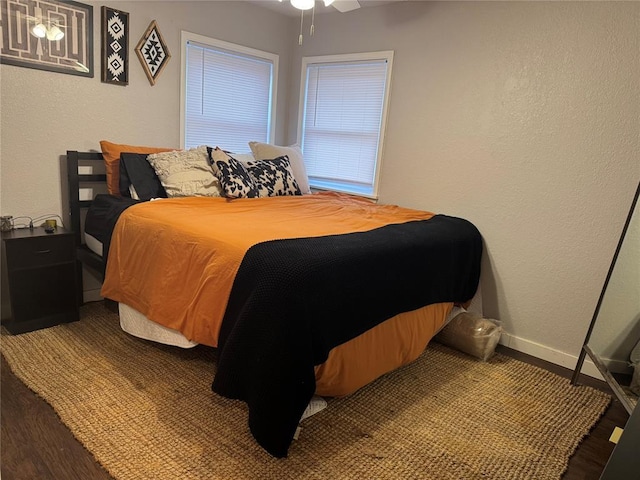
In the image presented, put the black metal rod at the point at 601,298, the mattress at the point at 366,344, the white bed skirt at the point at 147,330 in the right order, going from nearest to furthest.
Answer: the mattress at the point at 366,344
the white bed skirt at the point at 147,330
the black metal rod at the point at 601,298

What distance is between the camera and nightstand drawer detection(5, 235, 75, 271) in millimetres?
2279

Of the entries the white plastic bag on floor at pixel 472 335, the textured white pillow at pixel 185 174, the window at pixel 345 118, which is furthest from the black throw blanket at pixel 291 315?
the window at pixel 345 118

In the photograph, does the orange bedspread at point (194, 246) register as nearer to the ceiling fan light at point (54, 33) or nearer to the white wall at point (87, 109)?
the white wall at point (87, 109)

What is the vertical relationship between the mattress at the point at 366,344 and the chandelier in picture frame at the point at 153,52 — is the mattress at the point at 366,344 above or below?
below

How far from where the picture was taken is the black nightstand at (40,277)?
90.9 inches

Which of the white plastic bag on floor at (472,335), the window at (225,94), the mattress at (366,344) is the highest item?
the window at (225,94)

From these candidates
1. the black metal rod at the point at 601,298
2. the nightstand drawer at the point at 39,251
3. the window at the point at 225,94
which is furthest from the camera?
the window at the point at 225,94

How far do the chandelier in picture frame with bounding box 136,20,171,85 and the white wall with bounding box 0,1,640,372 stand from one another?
6 cm

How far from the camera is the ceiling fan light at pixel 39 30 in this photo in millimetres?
2400

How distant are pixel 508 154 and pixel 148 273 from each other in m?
2.28

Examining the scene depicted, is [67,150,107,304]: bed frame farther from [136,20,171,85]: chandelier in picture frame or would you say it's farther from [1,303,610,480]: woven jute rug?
[136,20,171,85]: chandelier in picture frame

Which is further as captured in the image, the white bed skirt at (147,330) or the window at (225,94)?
the window at (225,94)

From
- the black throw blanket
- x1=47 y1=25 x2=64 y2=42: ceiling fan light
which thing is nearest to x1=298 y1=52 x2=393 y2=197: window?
the black throw blanket

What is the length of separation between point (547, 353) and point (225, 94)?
3135 millimetres
